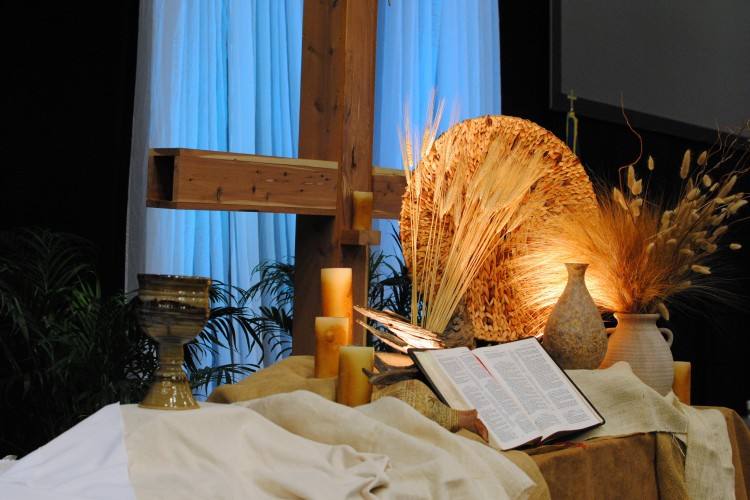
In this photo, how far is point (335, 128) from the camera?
2523mm

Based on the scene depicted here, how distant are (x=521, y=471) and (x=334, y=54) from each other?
1268 millimetres

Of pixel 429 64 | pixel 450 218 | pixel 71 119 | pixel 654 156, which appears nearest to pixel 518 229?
pixel 450 218

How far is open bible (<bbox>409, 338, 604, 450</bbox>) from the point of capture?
189 cm

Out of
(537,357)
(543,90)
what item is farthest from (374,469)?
(543,90)

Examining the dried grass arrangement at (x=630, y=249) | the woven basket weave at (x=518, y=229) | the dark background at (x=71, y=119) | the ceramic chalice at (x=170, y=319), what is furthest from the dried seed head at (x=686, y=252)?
the dark background at (x=71, y=119)

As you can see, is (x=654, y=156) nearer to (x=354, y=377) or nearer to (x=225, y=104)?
(x=225, y=104)

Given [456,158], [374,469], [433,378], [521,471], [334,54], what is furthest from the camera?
[334,54]

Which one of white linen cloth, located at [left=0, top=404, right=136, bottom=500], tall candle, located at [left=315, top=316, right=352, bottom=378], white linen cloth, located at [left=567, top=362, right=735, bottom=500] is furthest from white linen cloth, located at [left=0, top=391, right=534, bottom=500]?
white linen cloth, located at [left=567, top=362, right=735, bottom=500]

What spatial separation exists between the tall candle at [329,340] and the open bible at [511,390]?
0.62ft

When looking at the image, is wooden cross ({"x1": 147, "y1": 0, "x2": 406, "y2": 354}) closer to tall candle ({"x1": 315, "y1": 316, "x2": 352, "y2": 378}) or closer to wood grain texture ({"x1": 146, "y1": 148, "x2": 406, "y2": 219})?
wood grain texture ({"x1": 146, "y1": 148, "x2": 406, "y2": 219})

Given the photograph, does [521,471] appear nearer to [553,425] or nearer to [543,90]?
[553,425]

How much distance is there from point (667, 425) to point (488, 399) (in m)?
0.45

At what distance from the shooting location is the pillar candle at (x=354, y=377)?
1.92m

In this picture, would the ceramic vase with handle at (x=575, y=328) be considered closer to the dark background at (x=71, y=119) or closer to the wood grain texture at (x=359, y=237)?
the wood grain texture at (x=359, y=237)
